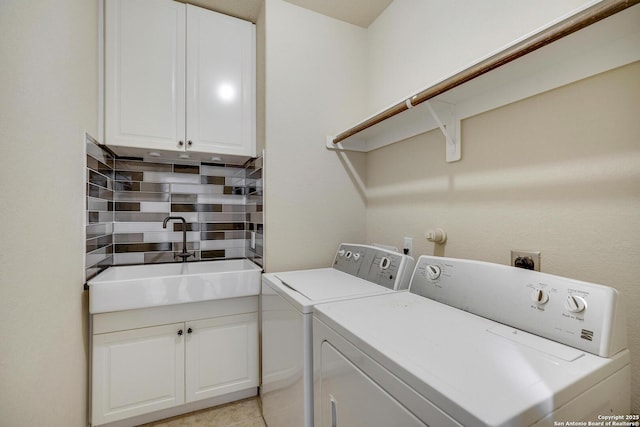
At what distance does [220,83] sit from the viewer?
1943 millimetres

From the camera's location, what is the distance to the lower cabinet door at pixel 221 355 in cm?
172

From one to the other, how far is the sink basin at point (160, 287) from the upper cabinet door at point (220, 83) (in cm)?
84

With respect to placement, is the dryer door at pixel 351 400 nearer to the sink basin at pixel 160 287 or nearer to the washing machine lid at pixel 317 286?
the washing machine lid at pixel 317 286

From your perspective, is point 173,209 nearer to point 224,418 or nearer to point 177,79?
point 177,79

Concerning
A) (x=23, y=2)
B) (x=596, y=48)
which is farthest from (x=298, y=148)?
(x=596, y=48)

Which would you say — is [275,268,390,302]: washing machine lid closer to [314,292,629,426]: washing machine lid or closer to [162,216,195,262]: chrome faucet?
[314,292,629,426]: washing machine lid

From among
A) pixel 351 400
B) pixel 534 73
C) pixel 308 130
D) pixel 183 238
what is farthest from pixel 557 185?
pixel 183 238

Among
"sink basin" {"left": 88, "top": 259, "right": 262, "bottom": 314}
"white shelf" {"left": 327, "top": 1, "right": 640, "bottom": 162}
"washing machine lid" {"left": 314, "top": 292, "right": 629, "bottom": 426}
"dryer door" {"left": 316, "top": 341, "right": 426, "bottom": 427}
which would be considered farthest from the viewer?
"sink basin" {"left": 88, "top": 259, "right": 262, "bottom": 314}

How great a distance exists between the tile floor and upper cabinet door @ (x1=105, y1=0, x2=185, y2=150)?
168 centimetres

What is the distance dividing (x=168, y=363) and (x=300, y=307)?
42.7 inches

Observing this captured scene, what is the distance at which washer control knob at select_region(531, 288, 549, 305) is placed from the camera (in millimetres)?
840

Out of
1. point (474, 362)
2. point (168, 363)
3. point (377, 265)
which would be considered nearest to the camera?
point (474, 362)

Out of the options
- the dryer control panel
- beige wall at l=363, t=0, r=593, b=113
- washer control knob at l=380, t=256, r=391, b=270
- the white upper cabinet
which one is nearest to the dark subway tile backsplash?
the white upper cabinet

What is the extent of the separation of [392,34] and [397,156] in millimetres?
815
